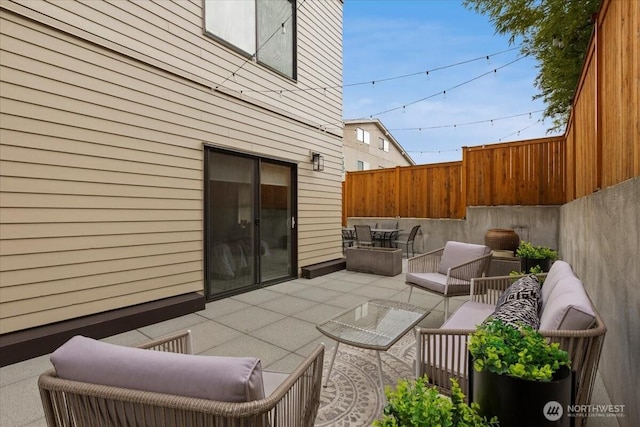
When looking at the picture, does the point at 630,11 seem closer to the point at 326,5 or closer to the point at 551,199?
A: the point at 551,199

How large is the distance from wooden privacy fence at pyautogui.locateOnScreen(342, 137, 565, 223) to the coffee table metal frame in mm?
5027

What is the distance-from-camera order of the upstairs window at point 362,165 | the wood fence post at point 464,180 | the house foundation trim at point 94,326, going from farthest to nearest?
the upstairs window at point 362,165
the wood fence post at point 464,180
the house foundation trim at point 94,326

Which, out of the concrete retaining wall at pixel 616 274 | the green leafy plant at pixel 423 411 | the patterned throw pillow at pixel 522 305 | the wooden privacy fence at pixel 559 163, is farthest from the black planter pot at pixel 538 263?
the green leafy plant at pixel 423 411

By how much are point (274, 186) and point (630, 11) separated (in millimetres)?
4365

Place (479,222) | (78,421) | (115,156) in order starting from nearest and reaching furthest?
(78,421)
(115,156)
(479,222)

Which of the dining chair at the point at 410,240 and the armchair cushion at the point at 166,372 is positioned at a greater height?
the armchair cushion at the point at 166,372

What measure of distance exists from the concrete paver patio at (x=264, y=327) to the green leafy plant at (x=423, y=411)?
1432 millimetres

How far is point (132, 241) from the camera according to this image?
134 inches

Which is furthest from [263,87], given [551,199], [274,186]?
[551,199]

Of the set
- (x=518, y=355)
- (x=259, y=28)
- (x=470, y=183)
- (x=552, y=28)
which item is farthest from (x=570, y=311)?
(x=470, y=183)

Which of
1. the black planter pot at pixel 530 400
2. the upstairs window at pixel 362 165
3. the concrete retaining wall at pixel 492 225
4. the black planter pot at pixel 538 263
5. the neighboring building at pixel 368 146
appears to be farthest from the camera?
the upstairs window at pixel 362 165

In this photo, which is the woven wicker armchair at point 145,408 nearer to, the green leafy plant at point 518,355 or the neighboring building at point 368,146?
the green leafy plant at point 518,355

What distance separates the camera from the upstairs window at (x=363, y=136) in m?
16.3

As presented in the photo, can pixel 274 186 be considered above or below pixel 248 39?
below
